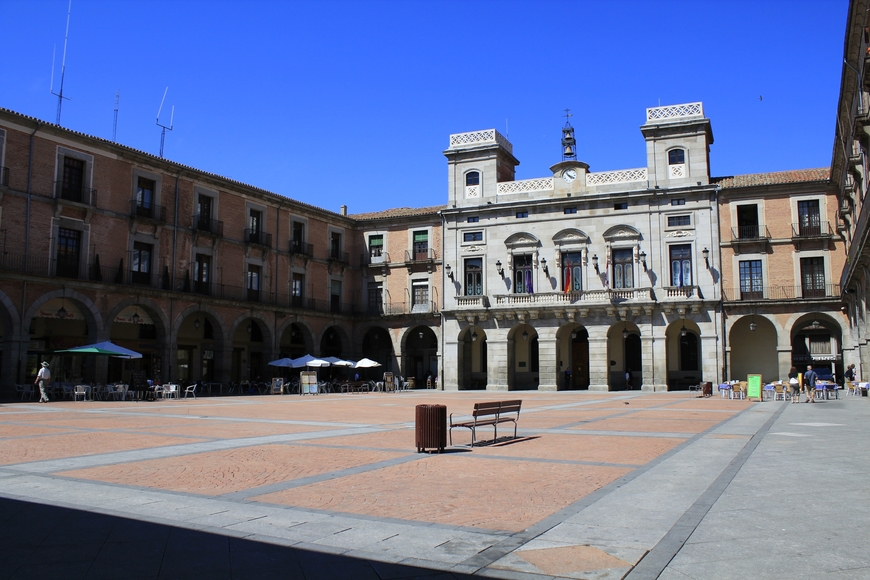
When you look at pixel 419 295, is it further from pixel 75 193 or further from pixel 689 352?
pixel 75 193

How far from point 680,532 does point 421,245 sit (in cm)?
4047

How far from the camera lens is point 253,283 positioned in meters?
40.2

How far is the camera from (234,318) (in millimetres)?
Result: 37906

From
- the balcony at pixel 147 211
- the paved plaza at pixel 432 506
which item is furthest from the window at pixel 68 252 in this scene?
the paved plaza at pixel 432 506

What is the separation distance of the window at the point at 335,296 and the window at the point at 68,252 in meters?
17.4

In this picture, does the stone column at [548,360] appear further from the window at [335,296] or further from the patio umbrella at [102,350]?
the patio umbrella at [102,350]

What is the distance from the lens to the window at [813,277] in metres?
36.8

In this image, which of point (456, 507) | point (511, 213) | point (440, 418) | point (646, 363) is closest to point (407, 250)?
point (511, 213)

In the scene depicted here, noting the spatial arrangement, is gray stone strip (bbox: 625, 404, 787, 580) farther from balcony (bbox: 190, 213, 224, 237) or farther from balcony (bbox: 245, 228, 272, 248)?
balcony (bbox: 245, 228, 272, 248)

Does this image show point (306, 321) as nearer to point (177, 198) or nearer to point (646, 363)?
point (177, 198)

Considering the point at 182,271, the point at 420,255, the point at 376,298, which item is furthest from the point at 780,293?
the point at 182,271

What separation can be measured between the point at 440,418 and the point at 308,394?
1027 inches

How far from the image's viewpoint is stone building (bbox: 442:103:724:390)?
38.6 metres

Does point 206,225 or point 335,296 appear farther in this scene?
point 335,296
